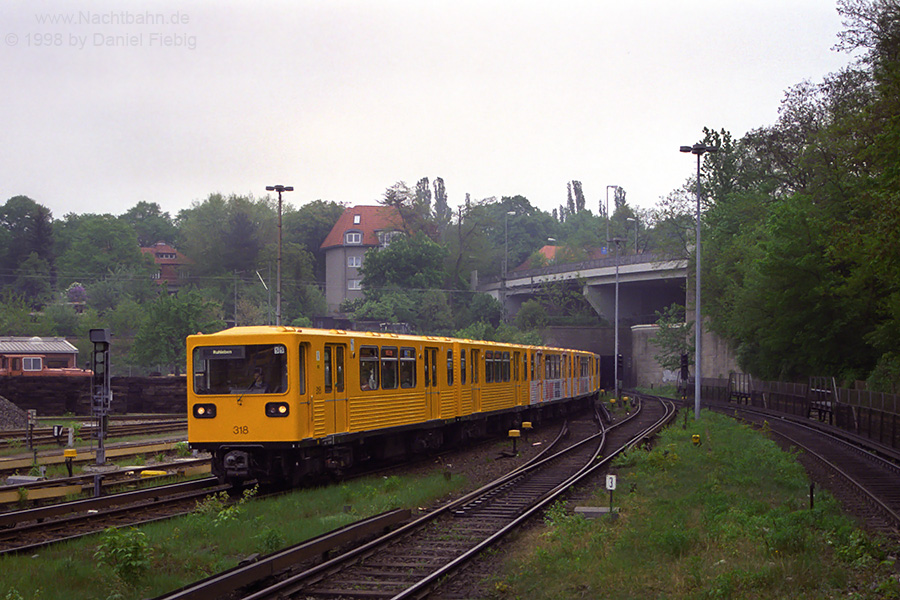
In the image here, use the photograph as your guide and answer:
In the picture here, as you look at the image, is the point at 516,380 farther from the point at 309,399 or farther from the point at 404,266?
the point at 404,266

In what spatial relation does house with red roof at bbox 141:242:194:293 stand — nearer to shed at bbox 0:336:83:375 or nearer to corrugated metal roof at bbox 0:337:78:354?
corrugated metal roof at bbox 0:337:78:354

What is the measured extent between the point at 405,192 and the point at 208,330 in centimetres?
4851

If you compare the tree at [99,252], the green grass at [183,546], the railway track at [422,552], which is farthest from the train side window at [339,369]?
the tree at [99,252]

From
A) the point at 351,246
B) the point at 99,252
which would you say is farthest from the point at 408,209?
the point at 99,252

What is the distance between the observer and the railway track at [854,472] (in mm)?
15304

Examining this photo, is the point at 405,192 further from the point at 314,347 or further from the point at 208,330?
the point at 314,347

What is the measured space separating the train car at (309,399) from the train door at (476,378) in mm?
2081

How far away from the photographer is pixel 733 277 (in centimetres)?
5594

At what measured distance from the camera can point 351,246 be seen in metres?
104

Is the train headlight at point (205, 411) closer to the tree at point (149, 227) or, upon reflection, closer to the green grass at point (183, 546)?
the green grass at point (183, 546)

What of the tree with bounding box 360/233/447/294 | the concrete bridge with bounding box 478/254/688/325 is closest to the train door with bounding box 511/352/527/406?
the concrete bridge with bounding box 478/254/688/325

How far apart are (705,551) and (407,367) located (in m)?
10.6

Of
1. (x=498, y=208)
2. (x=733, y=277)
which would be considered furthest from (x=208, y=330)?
(x=498, y=208)

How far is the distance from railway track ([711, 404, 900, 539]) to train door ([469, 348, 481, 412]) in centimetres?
857
